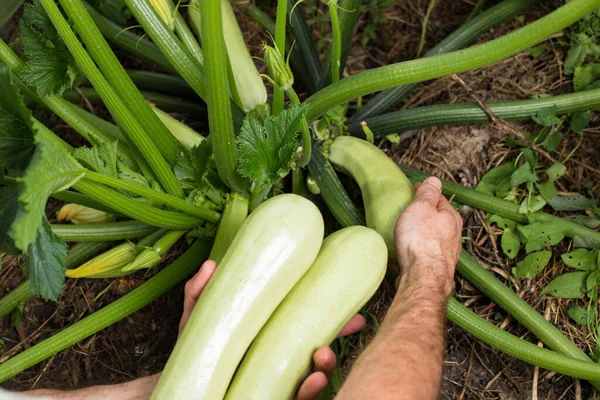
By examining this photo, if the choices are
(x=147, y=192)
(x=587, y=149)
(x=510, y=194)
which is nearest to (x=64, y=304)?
(x=147, y=192)

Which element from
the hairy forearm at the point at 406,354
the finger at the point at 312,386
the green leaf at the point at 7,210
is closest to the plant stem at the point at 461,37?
the hairy forearm at the point at 406,354

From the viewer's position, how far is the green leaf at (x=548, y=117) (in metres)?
2.13

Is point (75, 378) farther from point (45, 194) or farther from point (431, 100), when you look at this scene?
point (431, 100)

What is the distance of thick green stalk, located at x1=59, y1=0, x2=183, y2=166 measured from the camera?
1556mm

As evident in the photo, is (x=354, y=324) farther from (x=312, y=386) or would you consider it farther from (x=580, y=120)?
(x=580, y=120)

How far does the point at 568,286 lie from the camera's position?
6.82ft

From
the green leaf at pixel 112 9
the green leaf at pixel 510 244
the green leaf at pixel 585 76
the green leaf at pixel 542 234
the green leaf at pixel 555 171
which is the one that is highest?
the green leaf at pixel 112 9

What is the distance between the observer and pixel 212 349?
146cm

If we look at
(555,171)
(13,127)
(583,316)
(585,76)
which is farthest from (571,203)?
(13,127)

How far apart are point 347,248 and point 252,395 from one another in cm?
46

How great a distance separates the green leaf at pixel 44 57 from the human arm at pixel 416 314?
107cm

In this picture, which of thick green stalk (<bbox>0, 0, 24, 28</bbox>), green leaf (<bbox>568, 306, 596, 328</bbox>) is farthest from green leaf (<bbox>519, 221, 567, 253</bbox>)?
thick green stalk (<bbox>0, 0, 24, 28</bbox>)

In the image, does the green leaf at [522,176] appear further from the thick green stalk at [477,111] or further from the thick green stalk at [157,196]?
the thick green stalk at [157,196]

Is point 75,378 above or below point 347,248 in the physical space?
below
